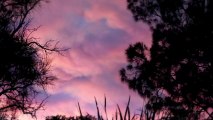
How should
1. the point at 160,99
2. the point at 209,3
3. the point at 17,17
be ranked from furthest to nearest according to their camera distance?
1. the point at 17,17
2. the point at 160,99
3. the point at 209,3

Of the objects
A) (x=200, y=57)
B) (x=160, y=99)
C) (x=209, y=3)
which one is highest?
(x=209, y=3)

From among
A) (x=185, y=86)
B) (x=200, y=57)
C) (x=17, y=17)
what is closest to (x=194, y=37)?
(x=200, y=57)

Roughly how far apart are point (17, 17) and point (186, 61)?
668cm

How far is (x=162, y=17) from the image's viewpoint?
1614cm

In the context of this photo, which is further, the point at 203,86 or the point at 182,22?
the point at 182,22

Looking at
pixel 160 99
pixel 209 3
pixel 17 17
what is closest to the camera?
pixel 209 3

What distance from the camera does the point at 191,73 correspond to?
14.5 meters

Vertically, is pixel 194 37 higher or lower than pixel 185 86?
higher

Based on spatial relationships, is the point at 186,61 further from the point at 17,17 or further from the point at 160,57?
the point at 17,17

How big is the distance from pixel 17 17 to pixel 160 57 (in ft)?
18.9

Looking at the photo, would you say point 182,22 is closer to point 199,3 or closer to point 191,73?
point 199,3

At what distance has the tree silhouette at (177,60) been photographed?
14234 mm

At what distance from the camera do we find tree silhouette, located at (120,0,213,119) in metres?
14.2

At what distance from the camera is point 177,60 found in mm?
14797
